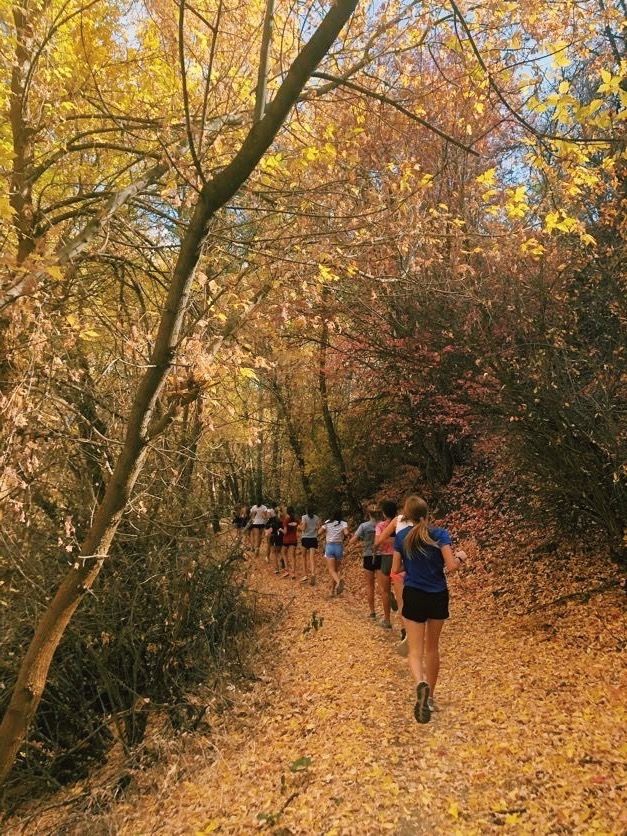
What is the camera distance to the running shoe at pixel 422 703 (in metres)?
4.71

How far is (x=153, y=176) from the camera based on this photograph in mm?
4605

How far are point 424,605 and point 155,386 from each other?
10.1 feet

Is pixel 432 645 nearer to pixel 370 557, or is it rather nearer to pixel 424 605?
pixel 424 605

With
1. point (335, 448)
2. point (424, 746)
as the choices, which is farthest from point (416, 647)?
point (335, 448)

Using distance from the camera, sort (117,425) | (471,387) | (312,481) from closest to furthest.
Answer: (117,425), (471,387), (312,481)

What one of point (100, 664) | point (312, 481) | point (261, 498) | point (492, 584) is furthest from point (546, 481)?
point (261, 498)

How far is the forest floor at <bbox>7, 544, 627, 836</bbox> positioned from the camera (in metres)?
3.80

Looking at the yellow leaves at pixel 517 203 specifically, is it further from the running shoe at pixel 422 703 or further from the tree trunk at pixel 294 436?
the tree trunk at pixel 294 436

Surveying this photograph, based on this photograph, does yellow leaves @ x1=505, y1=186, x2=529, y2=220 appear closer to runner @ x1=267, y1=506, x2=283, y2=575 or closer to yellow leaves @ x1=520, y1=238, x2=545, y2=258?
yellow leaves @ x1=520, y1=238, x2=545, y2=258

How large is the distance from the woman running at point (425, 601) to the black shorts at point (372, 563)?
3600 mm

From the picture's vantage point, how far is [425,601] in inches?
186

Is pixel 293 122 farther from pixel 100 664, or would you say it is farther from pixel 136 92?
pixel 100 664

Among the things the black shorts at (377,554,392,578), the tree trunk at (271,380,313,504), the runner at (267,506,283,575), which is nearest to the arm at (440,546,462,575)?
the black shorts at (377,554,392,578)

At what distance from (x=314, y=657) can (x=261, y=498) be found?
52.2 feet
